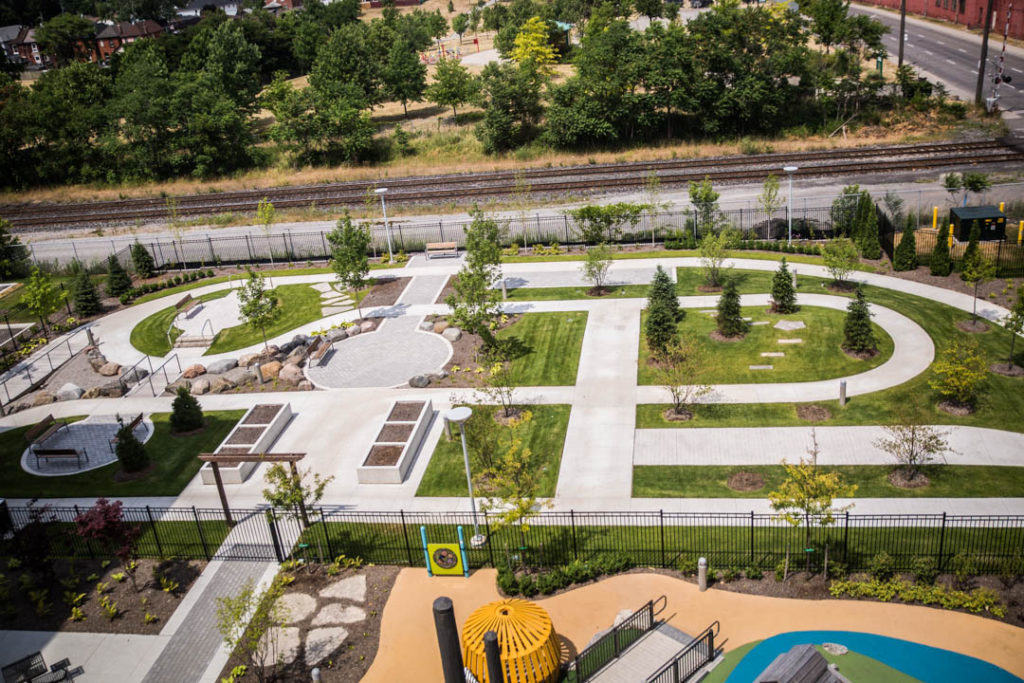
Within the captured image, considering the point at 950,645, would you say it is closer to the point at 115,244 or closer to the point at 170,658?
the point at 170,658

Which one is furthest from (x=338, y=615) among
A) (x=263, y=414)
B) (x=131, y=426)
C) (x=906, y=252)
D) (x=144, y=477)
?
(x=906, y=252)

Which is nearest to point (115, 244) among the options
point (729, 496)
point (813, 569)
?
point (729, 496)

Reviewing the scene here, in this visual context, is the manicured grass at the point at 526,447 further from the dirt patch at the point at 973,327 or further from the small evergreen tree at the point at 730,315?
the dirt patch at the point at 973,327

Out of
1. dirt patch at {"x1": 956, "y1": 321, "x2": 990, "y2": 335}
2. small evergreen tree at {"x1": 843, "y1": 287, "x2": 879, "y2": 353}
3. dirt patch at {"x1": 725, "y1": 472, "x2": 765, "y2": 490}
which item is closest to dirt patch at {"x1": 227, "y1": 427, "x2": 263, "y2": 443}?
dirt patch at {"x1": 725, "y1": 472, "x2": 765, "y2": 490}

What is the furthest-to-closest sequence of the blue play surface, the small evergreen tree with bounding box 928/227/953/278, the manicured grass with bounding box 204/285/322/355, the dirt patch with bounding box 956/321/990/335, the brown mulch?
the manicured grass with bounding box 204/285/322/355 < the small evergreen tree with bounding box 928/227/953/278 < the dirt patch with bounding box 956/321/990/335 < the brown mulch < the blue play surface

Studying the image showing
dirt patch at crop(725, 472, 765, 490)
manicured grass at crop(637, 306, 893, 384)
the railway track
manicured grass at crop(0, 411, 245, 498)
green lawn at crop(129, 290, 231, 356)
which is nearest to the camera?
dirt patch at crop(725, 472, 765, 490)

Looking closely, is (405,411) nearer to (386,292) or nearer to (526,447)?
(526,447)

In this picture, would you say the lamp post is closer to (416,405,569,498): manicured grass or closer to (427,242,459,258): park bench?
(416,405,569,498): manicured grass
